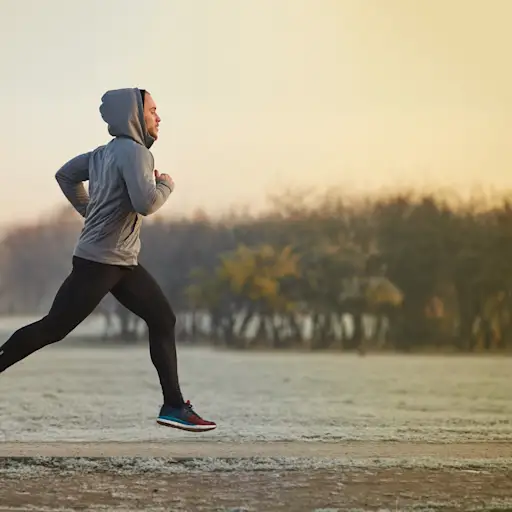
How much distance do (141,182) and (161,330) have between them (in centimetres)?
42

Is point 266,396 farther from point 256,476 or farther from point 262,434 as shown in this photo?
point 256,476

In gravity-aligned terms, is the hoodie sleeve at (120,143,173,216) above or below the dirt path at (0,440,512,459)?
above

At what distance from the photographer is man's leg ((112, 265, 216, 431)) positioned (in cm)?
234

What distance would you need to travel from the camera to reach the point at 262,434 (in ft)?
10.9

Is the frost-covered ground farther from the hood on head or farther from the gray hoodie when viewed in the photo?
the hood on head

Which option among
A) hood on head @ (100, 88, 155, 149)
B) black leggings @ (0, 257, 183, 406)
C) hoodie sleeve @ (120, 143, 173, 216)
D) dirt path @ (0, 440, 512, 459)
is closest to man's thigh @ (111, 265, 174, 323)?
black leggings @ (0, 257, 183, 406)

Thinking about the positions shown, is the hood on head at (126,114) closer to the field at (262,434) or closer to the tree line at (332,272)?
the field at (262,434)

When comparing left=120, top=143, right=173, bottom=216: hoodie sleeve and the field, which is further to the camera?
the field

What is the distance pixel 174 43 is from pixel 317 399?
5.07 ft

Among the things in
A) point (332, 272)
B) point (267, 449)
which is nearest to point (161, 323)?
point (267, 449)

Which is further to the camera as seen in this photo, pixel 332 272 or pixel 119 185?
pixel 332 272

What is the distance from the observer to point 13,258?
3.75 metres

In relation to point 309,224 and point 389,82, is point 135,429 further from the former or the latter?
point 389,82

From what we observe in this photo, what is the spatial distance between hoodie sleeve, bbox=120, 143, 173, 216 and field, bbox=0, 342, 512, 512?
0.79 m
